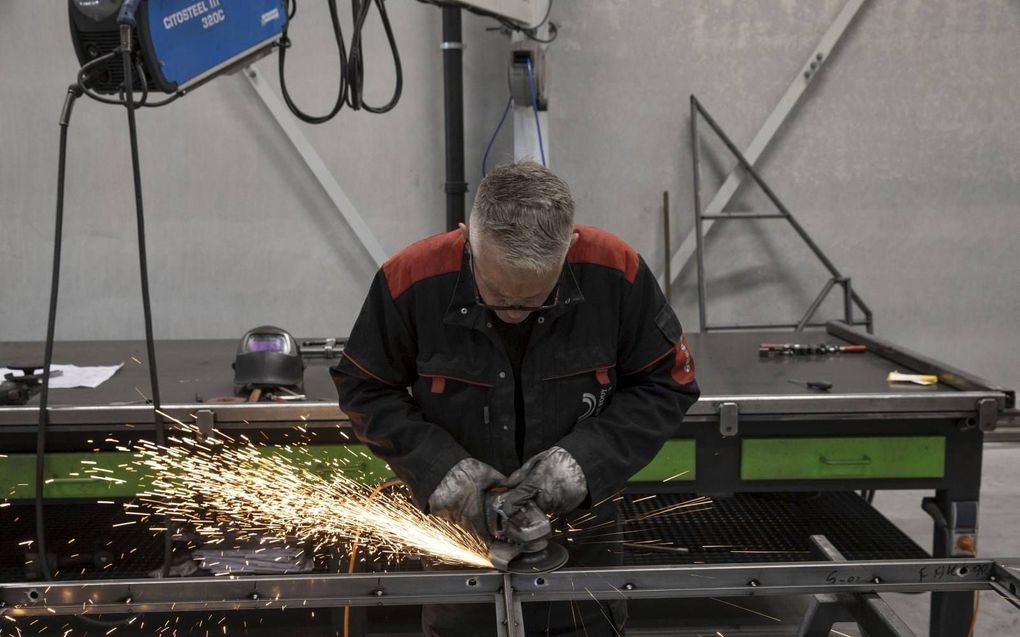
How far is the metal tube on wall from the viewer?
4055 millimetres

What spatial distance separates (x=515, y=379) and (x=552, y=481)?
22 centimetres

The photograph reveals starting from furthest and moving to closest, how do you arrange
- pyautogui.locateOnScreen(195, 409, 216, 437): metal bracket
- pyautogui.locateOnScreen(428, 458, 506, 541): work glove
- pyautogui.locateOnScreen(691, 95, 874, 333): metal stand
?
1. pyautogui.locateOnScreen(691, 95, 874, 333): metal stand
2. pyautogui.locateOnScreen(195, 409, 216, 437): metal bracket
3. pyautogui.locateOnScreen(428, 458, 506, 541): work glove

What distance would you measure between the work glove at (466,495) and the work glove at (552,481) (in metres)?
0.05

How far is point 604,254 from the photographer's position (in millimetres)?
1697

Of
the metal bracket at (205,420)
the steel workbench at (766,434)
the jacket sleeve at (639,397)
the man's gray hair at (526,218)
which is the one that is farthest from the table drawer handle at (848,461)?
the metal bracket at (205,420)

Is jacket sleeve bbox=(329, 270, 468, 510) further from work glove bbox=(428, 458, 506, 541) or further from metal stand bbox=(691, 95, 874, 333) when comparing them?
metal stand bbox=(691, 95, 874, 333)

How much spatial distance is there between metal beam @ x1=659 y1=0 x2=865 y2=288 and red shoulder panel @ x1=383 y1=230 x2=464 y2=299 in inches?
112

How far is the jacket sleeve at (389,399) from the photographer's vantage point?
1641mm

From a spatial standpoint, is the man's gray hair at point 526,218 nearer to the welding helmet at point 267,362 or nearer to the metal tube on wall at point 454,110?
the welding helmet at point 267,362

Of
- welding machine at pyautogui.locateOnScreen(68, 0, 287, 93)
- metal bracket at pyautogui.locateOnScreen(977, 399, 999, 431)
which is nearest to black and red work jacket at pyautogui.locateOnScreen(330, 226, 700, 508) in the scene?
welding machine at pyautogui.locateOnScreen(68, 0, 287, 93)

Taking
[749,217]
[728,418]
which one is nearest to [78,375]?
[728,418]

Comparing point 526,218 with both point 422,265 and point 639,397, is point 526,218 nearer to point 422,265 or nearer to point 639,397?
point 422,265

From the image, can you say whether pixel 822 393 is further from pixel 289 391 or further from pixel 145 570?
pixel 145 570

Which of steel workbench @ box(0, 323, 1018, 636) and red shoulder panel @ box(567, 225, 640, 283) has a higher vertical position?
red shoulder panel @ box(567, 225, 640, 283)
